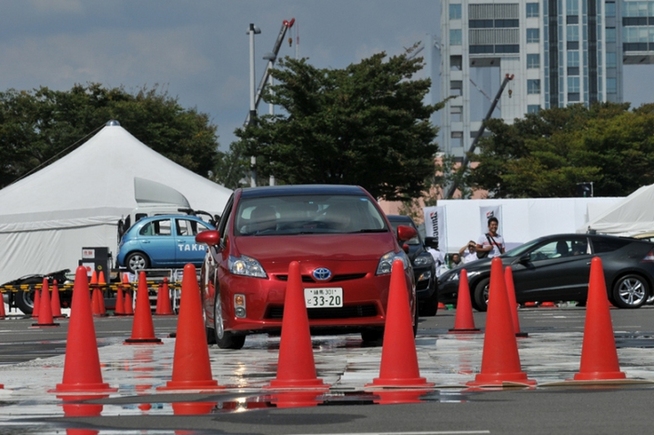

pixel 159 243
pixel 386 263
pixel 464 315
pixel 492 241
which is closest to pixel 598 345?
pixel 386 263

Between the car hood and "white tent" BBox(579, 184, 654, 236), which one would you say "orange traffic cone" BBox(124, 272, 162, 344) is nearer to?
the car hood

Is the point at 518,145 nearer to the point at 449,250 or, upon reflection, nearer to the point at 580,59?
the point at 449,250

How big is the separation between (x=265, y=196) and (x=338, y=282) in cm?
181

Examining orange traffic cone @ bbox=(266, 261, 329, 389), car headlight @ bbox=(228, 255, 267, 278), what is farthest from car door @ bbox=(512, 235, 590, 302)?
orange traffic cone @ bbox=(266, 261, 329, 389)

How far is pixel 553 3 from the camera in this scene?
489 feet

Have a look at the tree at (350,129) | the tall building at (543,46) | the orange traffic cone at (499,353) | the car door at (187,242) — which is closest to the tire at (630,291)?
the car door at (187,242)

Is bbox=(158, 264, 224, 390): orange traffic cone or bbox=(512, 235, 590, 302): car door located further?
bbox=(512, 235, 590, 302): car door

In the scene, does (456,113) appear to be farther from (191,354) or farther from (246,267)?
(191,354)

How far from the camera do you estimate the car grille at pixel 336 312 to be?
39.4 ft

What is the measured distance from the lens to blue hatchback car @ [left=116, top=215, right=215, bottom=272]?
3347 centimetres

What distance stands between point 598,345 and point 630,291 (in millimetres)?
16738

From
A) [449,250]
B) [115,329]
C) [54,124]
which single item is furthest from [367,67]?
[115,329]

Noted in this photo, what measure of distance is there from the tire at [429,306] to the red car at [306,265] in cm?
901

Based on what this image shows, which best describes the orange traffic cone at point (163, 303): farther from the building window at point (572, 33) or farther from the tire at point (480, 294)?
the building window at point (572, 33)
